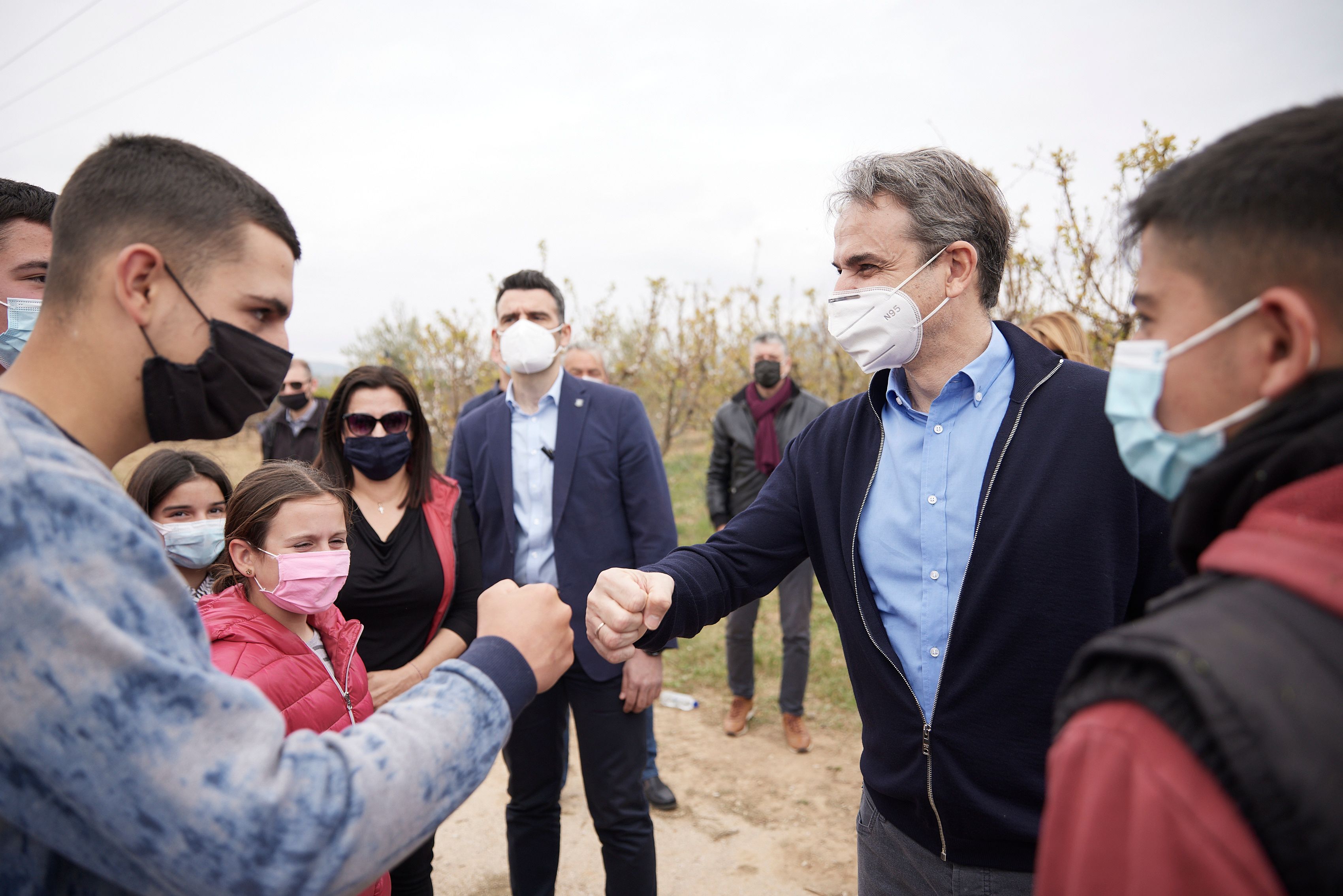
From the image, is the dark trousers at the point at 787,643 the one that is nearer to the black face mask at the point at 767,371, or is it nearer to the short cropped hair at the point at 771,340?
the black face mask at the point at 767,371

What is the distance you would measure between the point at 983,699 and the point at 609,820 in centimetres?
184

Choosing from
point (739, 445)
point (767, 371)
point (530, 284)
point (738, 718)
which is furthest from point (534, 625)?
point (767, 371)

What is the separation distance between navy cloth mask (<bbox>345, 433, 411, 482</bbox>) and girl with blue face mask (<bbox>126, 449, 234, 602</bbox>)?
20.4 inches

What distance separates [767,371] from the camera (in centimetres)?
625

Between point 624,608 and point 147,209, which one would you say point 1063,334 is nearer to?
point 624,608

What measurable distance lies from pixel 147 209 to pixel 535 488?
2306 mm

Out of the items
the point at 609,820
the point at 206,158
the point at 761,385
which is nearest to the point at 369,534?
the point at 609,820

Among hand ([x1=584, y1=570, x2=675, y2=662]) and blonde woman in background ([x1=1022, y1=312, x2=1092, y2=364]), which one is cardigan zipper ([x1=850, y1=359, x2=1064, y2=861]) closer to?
hand ([x1=584, y1=570, x2=675, y2=662])

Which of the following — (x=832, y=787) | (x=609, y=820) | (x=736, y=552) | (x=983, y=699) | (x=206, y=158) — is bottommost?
(x=832, y=787)

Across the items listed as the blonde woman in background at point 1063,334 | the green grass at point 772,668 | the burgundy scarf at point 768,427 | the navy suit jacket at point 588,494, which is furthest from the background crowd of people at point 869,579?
the burgundy scarf at point 768,427

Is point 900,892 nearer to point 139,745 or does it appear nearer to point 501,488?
point 139,745

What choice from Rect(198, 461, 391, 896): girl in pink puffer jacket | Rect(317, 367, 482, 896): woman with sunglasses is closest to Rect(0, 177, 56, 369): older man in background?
Rect(198, 461, 391, 896): girl in pink puffer jacket

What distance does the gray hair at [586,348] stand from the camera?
6.58 meters

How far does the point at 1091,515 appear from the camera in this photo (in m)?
1.75
